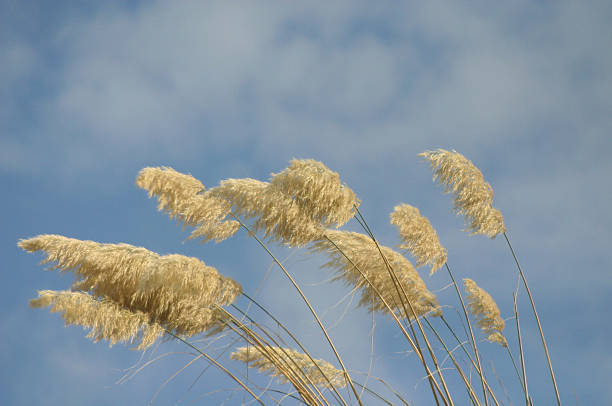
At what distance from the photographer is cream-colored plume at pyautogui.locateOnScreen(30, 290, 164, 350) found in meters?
3.09

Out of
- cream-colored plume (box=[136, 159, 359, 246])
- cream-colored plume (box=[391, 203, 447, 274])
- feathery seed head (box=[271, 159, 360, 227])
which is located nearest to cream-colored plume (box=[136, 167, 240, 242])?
cream-colored plume (box=[136, 159, 359, 246])

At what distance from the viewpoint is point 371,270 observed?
373 centimetres

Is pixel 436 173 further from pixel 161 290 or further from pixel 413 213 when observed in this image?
pixel 161 290

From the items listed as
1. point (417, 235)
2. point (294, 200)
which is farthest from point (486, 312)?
point (294, 200)

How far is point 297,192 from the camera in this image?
10.8ft

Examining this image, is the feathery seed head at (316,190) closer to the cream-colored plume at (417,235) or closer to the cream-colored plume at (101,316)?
the cream-colored plume at (417,235)

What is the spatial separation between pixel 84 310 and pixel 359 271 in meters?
1.70

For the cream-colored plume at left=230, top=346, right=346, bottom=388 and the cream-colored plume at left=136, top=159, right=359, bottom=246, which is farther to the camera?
the cream-colored plume at left=230, top=346, right=346, bottom=388

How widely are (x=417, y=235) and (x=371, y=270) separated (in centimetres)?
41

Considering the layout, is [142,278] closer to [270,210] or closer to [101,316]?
[101,316]

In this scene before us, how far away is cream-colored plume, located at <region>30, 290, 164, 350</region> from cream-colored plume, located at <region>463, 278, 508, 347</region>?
2427 millimetres

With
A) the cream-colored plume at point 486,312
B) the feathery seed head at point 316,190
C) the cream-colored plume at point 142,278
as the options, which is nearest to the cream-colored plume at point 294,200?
the feathery seed head at point 316,190

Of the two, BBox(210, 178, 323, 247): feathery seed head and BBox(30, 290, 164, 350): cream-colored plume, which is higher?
BBox(210, 178, 323, 247): feathery seed head

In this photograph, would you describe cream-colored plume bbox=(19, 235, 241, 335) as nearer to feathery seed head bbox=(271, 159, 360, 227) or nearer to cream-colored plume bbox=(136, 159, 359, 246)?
cream-colored plume bbox=(136, 159, 359, 246)
